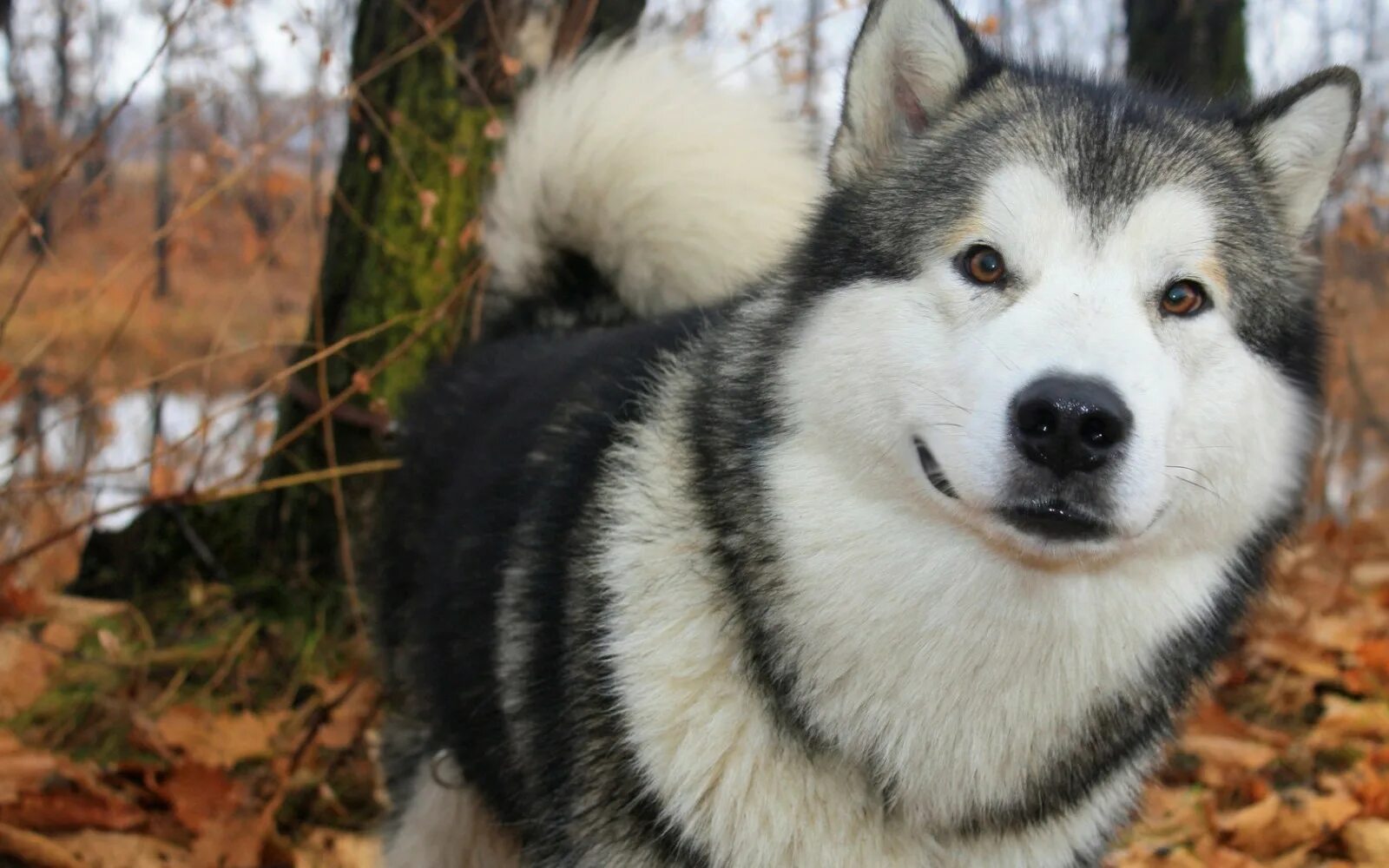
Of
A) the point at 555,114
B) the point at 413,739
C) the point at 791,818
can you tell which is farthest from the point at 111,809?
the point at 555,114

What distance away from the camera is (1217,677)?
4.36 metres

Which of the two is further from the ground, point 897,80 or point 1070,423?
point 897,80

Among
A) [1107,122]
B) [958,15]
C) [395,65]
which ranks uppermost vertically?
[395,65]

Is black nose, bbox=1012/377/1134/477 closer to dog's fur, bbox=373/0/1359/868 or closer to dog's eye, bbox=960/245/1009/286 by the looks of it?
dog's fur, bbox=373/0/1359/868

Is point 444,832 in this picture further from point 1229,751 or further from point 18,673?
point 1229,751

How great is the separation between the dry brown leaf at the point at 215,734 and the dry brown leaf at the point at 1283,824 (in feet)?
8.74

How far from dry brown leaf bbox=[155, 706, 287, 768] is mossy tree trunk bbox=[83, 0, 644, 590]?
2.21ft

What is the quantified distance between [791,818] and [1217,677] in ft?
9.28

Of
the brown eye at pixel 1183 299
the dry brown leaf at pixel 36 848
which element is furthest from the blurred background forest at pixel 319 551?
the brown eye at pixel 1183 299

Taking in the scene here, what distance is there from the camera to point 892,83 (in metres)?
2.38

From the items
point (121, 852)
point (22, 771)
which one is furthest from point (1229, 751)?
point (22, 771)

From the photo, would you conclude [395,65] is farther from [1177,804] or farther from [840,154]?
[1177,804]

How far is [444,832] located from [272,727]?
30.9 inches

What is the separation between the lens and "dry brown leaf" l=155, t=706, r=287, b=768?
3.34 metres
